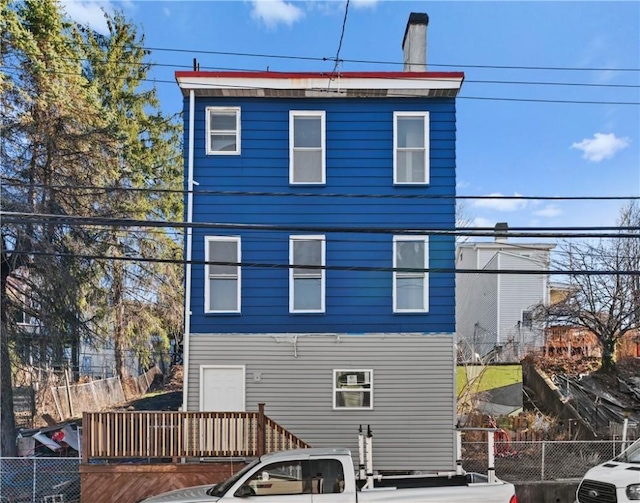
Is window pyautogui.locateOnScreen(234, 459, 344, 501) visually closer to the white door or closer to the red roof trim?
the white door

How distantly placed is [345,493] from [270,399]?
4639mm

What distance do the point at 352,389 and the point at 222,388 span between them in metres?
2.97

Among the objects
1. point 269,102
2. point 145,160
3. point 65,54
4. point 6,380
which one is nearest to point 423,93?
point 269,102

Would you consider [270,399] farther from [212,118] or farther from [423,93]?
[423,93]

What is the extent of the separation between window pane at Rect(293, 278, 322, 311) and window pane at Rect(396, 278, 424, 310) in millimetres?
1879

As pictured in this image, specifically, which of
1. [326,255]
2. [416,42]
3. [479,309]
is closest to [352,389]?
[326,255]

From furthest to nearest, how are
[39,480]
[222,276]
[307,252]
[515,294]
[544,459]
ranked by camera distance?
1. [515,294]
2. [307,252]
3. [222,276]
4. [544,459]
5. [39,480]

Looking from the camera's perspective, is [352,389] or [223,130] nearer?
[352,389]

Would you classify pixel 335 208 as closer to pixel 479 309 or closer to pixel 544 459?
pixel 544 459

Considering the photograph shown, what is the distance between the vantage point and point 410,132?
433 inches

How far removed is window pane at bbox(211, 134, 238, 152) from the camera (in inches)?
430

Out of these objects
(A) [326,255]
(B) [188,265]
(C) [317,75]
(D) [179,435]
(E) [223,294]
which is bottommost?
(D) [179,435]

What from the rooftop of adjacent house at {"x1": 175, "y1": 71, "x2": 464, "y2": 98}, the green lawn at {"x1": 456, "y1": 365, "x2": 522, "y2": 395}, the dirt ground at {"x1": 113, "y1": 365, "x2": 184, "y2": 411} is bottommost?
the dirt ground at {"x1": 113, "y1": 365, "x2": 184, "y2": 411}

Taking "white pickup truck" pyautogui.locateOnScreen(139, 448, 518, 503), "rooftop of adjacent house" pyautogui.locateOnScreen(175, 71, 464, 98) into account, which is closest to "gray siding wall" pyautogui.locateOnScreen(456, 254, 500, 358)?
"rooftop of adjacent house" pyautogui.locateOnScreen(175, 71, 464, 98)
